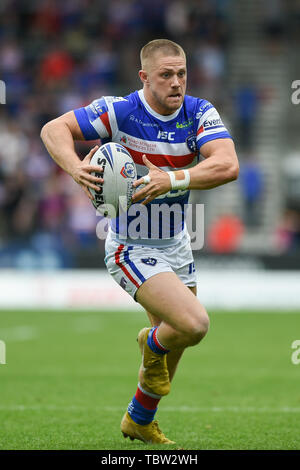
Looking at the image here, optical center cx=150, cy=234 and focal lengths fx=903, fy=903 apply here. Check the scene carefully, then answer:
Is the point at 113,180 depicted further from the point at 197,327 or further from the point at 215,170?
the point at 197,327

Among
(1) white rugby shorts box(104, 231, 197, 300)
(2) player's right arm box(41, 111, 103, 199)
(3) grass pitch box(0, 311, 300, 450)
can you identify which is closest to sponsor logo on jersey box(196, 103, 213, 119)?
(2) player's right arm box(41, 111, 103, 199)

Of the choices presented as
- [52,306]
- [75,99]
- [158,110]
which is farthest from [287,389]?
[75,99]

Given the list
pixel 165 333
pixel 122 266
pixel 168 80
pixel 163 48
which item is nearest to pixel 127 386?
pixel 122 266

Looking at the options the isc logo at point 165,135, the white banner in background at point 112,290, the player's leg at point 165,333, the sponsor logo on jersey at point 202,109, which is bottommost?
the white banner in background at point 112,290

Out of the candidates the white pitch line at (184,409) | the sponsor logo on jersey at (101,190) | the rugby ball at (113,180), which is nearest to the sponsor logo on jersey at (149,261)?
the rugby ball at (113,180)

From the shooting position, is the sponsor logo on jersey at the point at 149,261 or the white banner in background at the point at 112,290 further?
the white banner in background at the point at 112,290

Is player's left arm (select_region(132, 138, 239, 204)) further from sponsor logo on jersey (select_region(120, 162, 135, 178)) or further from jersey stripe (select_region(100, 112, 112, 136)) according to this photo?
jersey stripe (select_region(100, 112, 112, 136))

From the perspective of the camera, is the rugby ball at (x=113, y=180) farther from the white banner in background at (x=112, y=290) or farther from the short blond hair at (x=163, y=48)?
the white banner in background at (x=112, y=290)

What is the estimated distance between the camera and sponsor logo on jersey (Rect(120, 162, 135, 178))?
553 centimetres

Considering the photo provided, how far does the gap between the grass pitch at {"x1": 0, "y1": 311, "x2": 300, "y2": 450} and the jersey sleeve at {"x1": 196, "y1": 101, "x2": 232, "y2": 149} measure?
6.48ft

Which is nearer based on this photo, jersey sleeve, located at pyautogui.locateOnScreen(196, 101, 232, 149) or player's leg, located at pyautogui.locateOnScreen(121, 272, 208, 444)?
player's leg, located at pyautogui.locateOnScreen(121, 272, 208, 444)

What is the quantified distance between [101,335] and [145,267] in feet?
22.9

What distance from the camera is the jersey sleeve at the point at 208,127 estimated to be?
5.82 m

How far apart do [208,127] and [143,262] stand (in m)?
0.98
